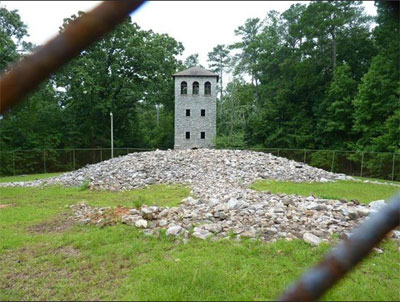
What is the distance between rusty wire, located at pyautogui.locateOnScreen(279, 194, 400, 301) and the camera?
487 mm

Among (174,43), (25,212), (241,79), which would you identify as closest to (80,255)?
(25,212)

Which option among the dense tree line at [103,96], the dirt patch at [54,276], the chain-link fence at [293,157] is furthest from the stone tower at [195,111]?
the dirt patch at [54,276]

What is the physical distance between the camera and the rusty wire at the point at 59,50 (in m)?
0.47

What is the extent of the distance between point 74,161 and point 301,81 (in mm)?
21528

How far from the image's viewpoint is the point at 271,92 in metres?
32.2

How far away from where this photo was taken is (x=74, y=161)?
69.9 feet

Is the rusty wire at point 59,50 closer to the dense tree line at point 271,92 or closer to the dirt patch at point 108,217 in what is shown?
the dirt patch at point 108,217

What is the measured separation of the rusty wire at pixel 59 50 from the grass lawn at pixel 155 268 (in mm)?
2682

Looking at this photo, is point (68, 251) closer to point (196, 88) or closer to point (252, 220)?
point (252, 220)

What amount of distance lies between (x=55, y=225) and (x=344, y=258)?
6095 mm

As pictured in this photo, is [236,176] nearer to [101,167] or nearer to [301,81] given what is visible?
[101,167]

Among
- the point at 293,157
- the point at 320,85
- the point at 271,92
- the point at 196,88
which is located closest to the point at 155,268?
the point at 293,157

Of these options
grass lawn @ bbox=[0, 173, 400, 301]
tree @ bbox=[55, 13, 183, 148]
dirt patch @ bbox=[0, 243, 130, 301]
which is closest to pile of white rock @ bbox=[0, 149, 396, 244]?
grass lawn @ bbox=[0, 173, 400, 301]

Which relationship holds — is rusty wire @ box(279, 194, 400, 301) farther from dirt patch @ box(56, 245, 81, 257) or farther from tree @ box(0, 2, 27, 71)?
tree @ box(0, 2, 27, 71)
